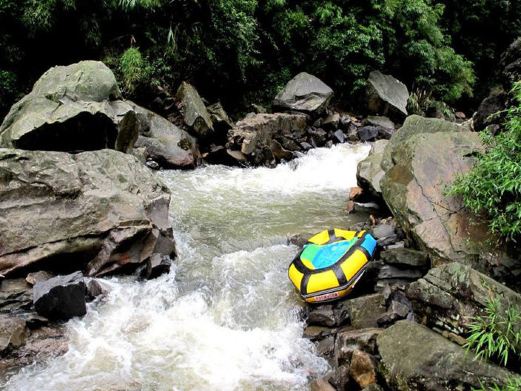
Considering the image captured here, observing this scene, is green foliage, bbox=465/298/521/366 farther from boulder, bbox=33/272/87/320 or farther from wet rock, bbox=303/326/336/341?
boulder, bbox=33/272/87/320

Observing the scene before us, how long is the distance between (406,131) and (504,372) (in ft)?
17.2

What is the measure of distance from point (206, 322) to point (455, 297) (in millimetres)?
2737

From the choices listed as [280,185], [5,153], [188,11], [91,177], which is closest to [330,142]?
[280,185]

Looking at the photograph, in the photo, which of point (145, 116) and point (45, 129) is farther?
point (145, 116)

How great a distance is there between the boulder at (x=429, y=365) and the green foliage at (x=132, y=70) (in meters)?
8.99

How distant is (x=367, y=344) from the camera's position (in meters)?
4.34

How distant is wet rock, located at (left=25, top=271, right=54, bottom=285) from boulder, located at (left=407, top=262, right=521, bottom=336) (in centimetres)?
415

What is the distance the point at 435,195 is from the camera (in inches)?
232

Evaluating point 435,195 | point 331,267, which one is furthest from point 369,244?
point 435,195

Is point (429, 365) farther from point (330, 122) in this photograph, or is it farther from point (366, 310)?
point (330, 122)

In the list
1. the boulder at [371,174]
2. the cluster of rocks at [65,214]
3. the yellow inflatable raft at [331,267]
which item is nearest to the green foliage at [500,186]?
the yellow inflatable raft at [331,267]

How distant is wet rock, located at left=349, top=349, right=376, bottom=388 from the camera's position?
4.03 m

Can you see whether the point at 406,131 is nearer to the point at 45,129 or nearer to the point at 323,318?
the point at 323,318

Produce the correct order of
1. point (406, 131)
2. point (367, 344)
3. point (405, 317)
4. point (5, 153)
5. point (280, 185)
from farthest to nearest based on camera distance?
point (280, 185) → point (406, 131) → point (5, 153) → point (405, 317) → point (367, 344)
